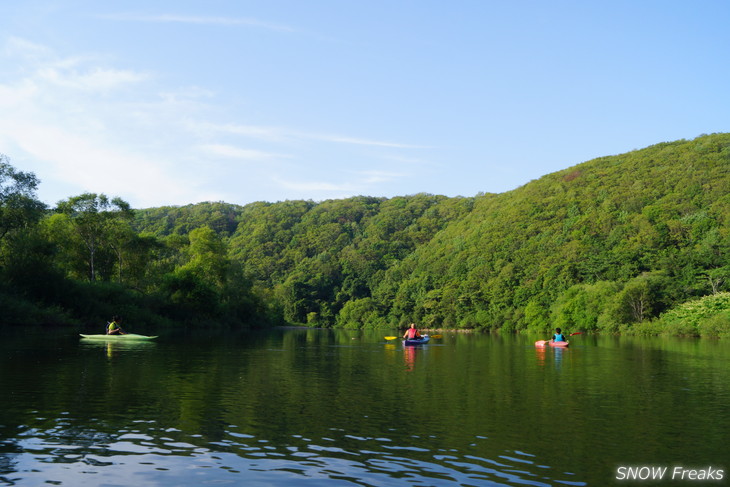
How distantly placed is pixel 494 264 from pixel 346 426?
13906cm

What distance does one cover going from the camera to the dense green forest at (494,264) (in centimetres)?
7038

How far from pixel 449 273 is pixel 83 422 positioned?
498 ft

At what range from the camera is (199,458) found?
40.3 ft

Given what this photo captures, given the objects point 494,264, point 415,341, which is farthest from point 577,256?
point 415,341

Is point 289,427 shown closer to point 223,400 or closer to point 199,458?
point 199,458

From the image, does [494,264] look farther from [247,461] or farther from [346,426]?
[247,461]

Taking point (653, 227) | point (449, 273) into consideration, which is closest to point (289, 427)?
point (653, 227)

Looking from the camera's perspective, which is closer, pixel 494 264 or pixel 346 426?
pixel 346 426

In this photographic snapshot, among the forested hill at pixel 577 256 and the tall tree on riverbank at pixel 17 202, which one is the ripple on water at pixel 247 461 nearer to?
the tall tree on riverbank at pixel 17 202

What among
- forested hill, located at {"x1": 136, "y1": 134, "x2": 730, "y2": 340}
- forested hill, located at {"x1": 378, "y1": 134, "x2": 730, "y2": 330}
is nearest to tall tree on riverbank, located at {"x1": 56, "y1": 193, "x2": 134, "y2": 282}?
forested hill, located at {"x1": 136, "y1": 134, "x2": 730, "y2": 340}

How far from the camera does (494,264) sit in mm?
150875

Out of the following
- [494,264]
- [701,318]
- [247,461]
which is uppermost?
[494,264]

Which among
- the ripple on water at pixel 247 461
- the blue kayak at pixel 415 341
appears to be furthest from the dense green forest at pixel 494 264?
the ripple on water at pixel 247 461

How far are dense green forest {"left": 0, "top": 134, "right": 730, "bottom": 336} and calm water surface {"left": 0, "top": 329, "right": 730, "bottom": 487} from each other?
146 feet
